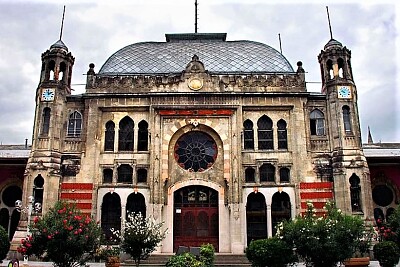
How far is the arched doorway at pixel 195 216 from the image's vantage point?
2766 centimetres

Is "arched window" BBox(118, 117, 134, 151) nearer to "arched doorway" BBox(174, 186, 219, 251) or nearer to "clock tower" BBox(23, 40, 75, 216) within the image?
"clock tower" BBox(23, 40, 75, 216)

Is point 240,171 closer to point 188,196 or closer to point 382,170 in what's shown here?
point 188,196

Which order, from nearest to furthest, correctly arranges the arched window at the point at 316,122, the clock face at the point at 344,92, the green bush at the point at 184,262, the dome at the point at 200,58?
the green bush at the point at 184,262, the clock face at the point at 344,92, the arched window at the point at 316,122, the dome at the point at 200,58

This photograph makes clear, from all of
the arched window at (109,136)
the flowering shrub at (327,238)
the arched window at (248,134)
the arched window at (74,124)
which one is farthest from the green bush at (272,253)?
the arched window at (74,124)

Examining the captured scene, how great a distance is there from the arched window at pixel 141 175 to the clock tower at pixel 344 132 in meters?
13.4

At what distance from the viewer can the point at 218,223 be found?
27828mm

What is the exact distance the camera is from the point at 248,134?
29562 mm

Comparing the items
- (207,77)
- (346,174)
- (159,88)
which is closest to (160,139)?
(159,88)

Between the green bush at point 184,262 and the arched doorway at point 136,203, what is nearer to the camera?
the green bush at point 184,262

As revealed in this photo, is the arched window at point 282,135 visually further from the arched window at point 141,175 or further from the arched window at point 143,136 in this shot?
the arched window at point 141,175

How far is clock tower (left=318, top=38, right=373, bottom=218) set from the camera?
27.2m

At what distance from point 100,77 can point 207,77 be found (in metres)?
8.26

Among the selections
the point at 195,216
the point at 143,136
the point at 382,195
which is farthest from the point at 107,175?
the point at 382,195

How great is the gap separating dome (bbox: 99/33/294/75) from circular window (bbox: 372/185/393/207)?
11.5 meters
